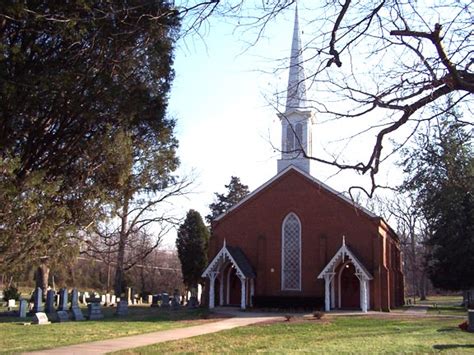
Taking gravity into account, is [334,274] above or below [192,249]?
below

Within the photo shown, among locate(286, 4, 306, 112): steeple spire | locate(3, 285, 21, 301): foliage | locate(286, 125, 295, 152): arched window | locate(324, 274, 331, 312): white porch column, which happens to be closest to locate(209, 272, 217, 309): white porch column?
locate(324, 274, 331, 312): white porch column

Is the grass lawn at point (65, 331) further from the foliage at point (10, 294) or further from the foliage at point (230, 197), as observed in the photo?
the foliage at point (230, 197)

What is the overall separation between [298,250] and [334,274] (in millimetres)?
3303

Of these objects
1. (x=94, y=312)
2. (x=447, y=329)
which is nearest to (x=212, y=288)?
(x=94, y=312)

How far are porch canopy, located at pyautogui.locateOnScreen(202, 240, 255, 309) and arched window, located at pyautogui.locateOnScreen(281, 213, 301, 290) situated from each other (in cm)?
232

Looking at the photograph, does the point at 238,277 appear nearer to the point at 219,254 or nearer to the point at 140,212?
the point at 219,254

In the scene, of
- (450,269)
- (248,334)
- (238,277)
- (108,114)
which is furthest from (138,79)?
(450,269)

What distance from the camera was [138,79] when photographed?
13406 mm

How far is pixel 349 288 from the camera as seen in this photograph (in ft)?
121

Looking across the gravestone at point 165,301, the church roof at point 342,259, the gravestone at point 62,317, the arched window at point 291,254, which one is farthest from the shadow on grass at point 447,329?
the gravestone at point 165,301

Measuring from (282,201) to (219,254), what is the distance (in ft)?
19.2

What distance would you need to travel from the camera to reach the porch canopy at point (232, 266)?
37.2 m

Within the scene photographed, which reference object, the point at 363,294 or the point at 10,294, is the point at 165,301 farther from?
the point at 363,294

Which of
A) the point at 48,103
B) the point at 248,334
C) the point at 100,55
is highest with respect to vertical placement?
the point at 100,55
